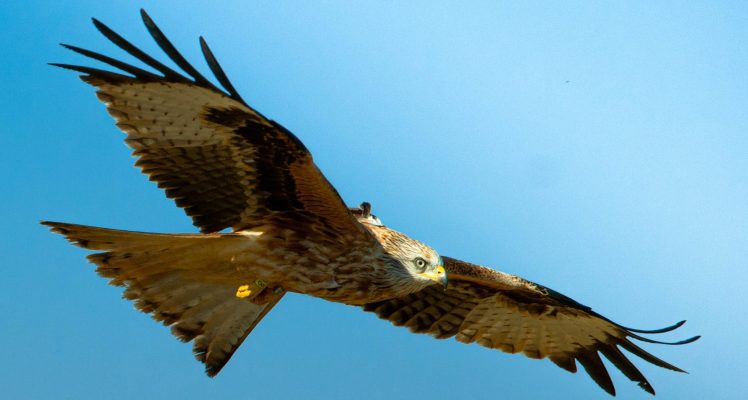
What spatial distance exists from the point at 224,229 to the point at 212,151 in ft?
2.31

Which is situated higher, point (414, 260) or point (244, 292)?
point (414, 260)

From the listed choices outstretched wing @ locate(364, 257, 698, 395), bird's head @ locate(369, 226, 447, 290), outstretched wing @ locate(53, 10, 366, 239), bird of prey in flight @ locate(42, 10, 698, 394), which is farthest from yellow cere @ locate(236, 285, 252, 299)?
outstretched wing @ locate(364, 257, 698, 395)

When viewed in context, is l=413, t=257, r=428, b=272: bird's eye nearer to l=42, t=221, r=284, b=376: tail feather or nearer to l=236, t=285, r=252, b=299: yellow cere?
l=42, t=221, r=284, b=376: tail feather

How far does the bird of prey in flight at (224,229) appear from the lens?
6.28 metres

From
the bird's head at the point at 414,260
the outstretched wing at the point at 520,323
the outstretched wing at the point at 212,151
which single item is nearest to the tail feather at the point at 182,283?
the outstretched wing at the point at 212,151

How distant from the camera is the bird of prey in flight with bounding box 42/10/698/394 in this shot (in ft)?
20.6

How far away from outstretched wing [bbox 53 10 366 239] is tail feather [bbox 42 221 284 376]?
12.7 inches

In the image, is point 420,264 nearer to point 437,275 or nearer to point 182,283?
point 437,275

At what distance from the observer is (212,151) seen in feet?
22.0

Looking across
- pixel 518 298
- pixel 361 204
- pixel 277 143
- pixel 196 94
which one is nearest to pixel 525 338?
pixel 518 298

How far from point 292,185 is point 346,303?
1.00 m

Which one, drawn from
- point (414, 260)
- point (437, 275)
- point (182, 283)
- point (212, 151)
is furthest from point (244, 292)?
point (437, 275)

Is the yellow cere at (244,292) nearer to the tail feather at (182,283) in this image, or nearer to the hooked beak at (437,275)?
the tail feather at (182,283)

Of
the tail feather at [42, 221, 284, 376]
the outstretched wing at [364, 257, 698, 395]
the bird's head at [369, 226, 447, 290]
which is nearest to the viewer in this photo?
the tail feather at [42, 221, 284, 376]
